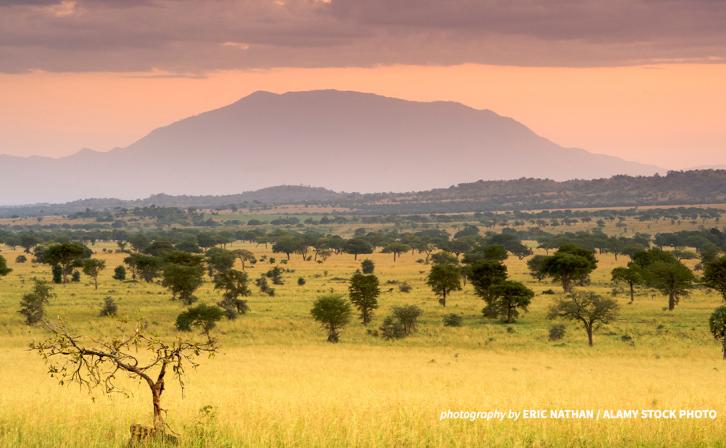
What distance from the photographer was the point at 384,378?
4069cm

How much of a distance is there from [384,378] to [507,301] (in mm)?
37154

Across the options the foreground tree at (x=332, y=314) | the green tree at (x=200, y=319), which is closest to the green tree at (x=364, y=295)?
the foreground tree at (x=332, y=314)

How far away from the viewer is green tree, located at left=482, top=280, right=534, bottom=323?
7519cm

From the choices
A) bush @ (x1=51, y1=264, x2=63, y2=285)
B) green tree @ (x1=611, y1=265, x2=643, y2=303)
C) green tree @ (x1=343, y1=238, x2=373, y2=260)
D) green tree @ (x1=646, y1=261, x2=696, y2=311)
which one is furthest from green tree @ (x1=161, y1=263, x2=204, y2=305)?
green tree @ (x1=343, y1=238, x2=373, y2=260)

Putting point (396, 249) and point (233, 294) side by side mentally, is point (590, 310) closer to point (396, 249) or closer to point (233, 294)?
point (233, 294)

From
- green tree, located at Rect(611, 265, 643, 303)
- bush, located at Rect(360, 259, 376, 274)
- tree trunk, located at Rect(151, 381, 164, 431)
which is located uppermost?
tree trunk, located at Rect(151, 381, 164, 431)

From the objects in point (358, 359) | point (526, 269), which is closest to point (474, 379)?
point (358, 359)

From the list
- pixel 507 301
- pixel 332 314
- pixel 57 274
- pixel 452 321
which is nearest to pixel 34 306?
pixel 332 314

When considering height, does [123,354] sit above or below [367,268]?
above

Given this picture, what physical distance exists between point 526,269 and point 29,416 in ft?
418

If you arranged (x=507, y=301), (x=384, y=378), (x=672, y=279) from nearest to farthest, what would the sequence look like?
(x=384, y=378) < (x=507, y=301) < (x=672, y=279)

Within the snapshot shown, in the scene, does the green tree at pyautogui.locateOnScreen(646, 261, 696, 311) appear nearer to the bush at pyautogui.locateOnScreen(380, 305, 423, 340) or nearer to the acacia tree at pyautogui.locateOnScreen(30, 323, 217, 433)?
the bush at pyautogui.locateOnScreen(380, 305, 423, 340)

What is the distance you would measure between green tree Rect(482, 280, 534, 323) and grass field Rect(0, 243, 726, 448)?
6.66ft

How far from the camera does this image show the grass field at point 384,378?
48.0ft
